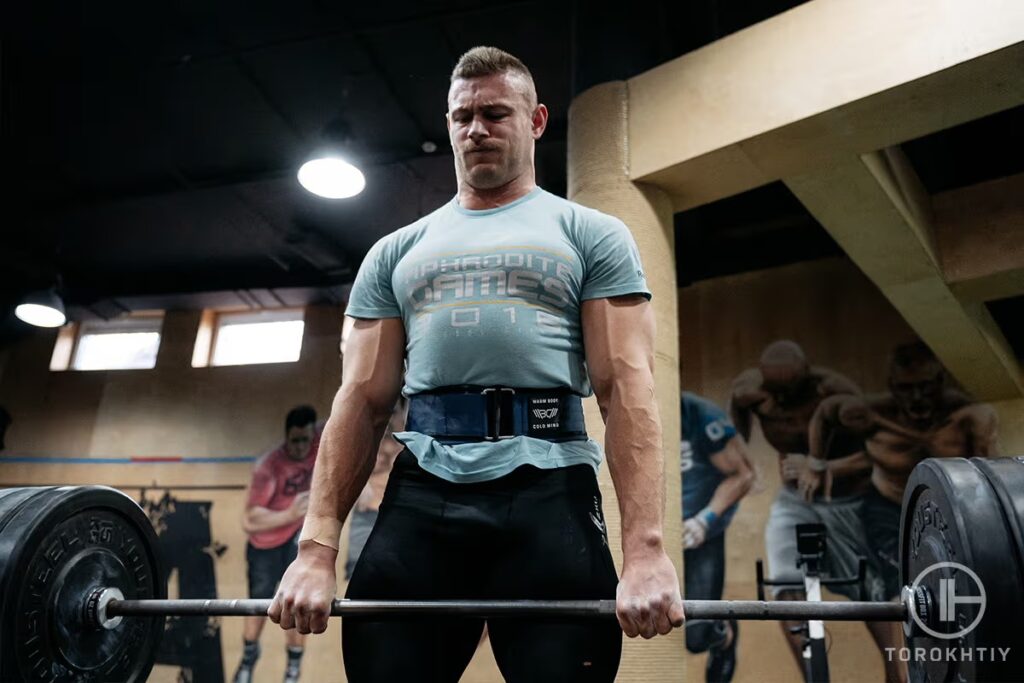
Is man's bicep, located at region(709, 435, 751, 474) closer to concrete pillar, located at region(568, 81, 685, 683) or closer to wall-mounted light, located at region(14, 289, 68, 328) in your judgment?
concrete pillar, located at region(568, 81, 685, 683)

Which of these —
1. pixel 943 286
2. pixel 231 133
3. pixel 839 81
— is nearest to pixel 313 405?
pixel 231 133

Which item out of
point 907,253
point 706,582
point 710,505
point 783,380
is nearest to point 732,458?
point 710,505

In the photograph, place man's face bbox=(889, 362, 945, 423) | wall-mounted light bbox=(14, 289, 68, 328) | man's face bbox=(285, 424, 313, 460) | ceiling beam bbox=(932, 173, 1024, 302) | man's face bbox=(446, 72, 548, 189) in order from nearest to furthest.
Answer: man's face bbox=(446, 72, 548, 189) < ceiling beam bbox=(932, 173, 1024, 302) < man's face bbox=(889, 362, 945, 423) < wall-mounted light bbox=(14, 289, 68, 328) < man's face bbox=(285, 424, 313, 460)

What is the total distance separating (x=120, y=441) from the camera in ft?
25.3

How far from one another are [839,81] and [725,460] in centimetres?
358

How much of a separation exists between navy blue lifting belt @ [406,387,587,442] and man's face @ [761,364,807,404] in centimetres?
485

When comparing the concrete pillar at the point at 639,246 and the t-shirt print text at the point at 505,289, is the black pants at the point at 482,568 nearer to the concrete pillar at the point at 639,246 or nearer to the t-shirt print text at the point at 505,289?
the t-shirt print text at the point at 505,289

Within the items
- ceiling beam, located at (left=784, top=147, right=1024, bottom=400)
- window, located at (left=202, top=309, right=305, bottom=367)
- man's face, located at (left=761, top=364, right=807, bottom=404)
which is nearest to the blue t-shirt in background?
man's face, located at (left=761, top=364, right=807, bottom=404)

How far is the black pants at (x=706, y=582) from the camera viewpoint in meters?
5.55

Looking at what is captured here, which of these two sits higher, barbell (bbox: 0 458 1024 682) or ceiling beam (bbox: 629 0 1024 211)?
ceiling beam (bbox: 629 0 1024 211)

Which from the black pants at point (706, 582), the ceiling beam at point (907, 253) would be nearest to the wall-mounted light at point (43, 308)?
the black pants at point (706, 582)

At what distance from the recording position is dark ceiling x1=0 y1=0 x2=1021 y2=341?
4332 mm

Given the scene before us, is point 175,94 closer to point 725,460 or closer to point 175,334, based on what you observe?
point 175,334

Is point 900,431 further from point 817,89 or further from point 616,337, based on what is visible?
point 616,337
